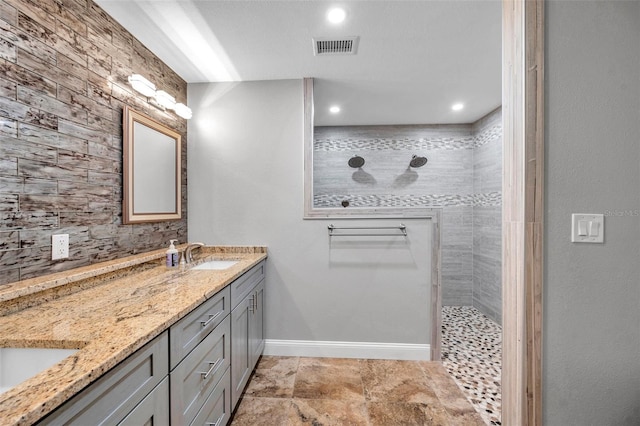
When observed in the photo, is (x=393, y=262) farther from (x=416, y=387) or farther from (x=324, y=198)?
(x=324, y=198)

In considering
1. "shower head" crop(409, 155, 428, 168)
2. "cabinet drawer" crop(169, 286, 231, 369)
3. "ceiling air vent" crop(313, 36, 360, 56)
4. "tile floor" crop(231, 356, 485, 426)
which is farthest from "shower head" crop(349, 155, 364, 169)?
"cabinet drawer" crop(169, 286, 231, 369)

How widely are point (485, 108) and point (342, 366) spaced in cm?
310

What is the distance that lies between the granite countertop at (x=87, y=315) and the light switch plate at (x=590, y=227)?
1489 mm

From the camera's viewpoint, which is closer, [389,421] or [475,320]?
[389,421]

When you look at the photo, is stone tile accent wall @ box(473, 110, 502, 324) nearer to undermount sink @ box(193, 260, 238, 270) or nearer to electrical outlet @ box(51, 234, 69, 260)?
undermount sink @ box(193, 260, 238, 270)

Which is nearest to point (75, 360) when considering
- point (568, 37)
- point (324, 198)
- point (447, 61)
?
point (568, 37)

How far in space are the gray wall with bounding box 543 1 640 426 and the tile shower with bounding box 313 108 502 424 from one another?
95.2 inches

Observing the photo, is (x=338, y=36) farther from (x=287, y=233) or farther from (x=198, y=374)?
(x=198, y=374)

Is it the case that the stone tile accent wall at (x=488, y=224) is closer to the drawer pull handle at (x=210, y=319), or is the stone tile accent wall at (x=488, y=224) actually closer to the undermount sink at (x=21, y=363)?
the drawer pull handle at (x=210, y=319)

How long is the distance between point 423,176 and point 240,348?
301 centimetres

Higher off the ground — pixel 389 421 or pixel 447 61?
pixel 447 61

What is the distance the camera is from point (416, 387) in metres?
1.97

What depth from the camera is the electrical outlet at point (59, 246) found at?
1.34 m

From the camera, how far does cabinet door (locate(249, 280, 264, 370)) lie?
6.54ft
